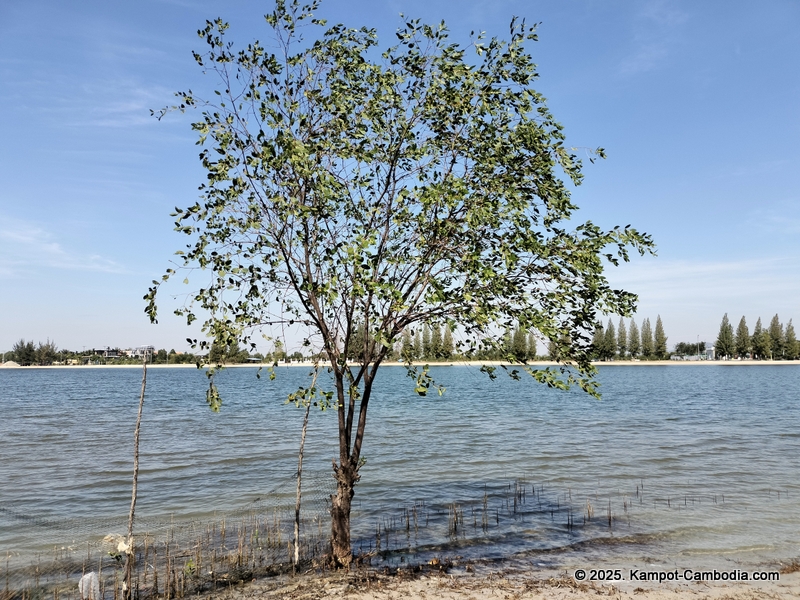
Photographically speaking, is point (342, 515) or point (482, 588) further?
point (342, 515)

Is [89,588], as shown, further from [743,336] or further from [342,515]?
[743,336]

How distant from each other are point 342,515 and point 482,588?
3.05m

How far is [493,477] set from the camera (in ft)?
78.9

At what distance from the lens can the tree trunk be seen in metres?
11.6

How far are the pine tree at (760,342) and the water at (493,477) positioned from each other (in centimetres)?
17059

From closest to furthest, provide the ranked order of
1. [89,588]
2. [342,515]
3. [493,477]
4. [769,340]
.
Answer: [89,588] → [342,515] → [493,477] → [769,340]

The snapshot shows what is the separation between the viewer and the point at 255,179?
10.7 metres

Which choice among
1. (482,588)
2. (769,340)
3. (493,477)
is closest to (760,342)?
(769,340)

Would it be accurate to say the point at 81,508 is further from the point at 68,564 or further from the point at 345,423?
the point at 345,423

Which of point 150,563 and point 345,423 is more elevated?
point 345,423

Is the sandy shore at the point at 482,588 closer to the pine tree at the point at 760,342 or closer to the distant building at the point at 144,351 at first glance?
the distant building at the point at 144,351

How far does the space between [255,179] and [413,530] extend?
10858 mm

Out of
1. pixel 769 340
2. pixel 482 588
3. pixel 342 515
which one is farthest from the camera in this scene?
pixel 769 340

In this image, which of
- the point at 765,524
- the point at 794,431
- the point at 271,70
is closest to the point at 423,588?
the point at 271,70
